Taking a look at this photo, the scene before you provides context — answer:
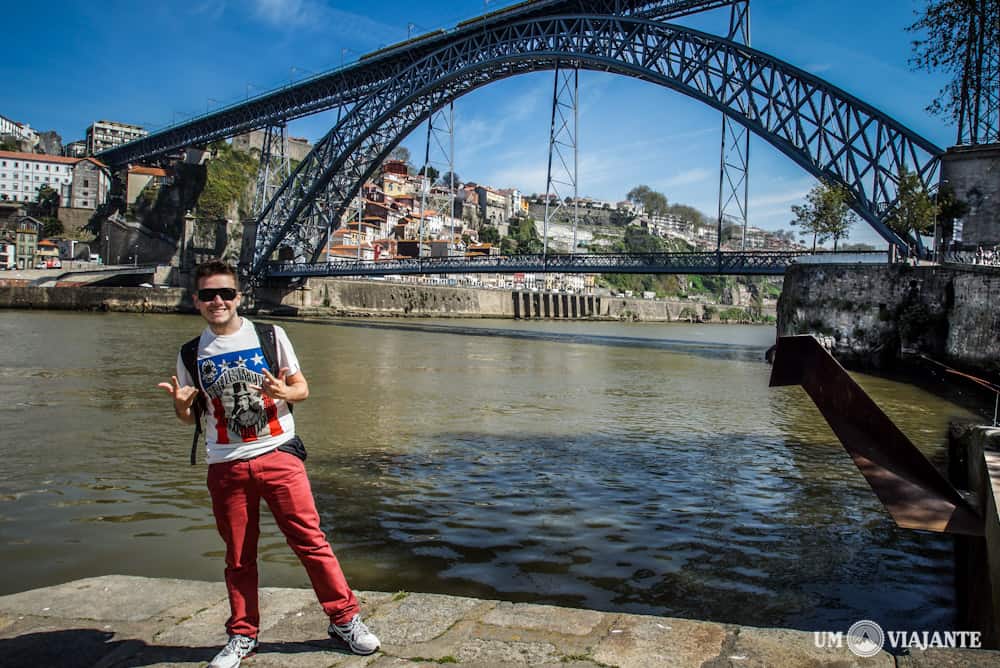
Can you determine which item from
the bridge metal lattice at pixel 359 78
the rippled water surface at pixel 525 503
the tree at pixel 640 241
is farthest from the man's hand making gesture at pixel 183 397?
the tree at pixel 640 241

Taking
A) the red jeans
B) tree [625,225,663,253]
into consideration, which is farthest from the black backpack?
tree [625,225,663,253]

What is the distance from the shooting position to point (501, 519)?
4855 millimetres

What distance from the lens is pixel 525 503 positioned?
17.3ft

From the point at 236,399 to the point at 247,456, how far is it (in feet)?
0.63

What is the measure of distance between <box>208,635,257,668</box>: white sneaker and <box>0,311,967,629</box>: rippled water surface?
1.25m

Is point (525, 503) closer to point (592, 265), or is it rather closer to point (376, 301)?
point (592, 265)

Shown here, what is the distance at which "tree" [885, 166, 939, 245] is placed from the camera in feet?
77.5

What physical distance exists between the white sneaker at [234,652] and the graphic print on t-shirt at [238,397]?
624 millimetres

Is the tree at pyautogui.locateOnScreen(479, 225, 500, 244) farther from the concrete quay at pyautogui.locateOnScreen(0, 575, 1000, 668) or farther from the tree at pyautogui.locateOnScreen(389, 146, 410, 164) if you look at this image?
the concrete quay at pyautogui.locateOnScreen(0, 575, 1000, 668)

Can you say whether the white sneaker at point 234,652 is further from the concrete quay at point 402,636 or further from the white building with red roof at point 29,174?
the white building with red roof at point 29,174

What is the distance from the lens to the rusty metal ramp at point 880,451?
3369 mm

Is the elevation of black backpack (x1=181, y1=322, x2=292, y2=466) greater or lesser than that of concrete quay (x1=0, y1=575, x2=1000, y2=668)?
greater

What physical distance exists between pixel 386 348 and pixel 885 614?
65.0ft


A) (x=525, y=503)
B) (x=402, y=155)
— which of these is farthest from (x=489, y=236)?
(x=525, y=503)
